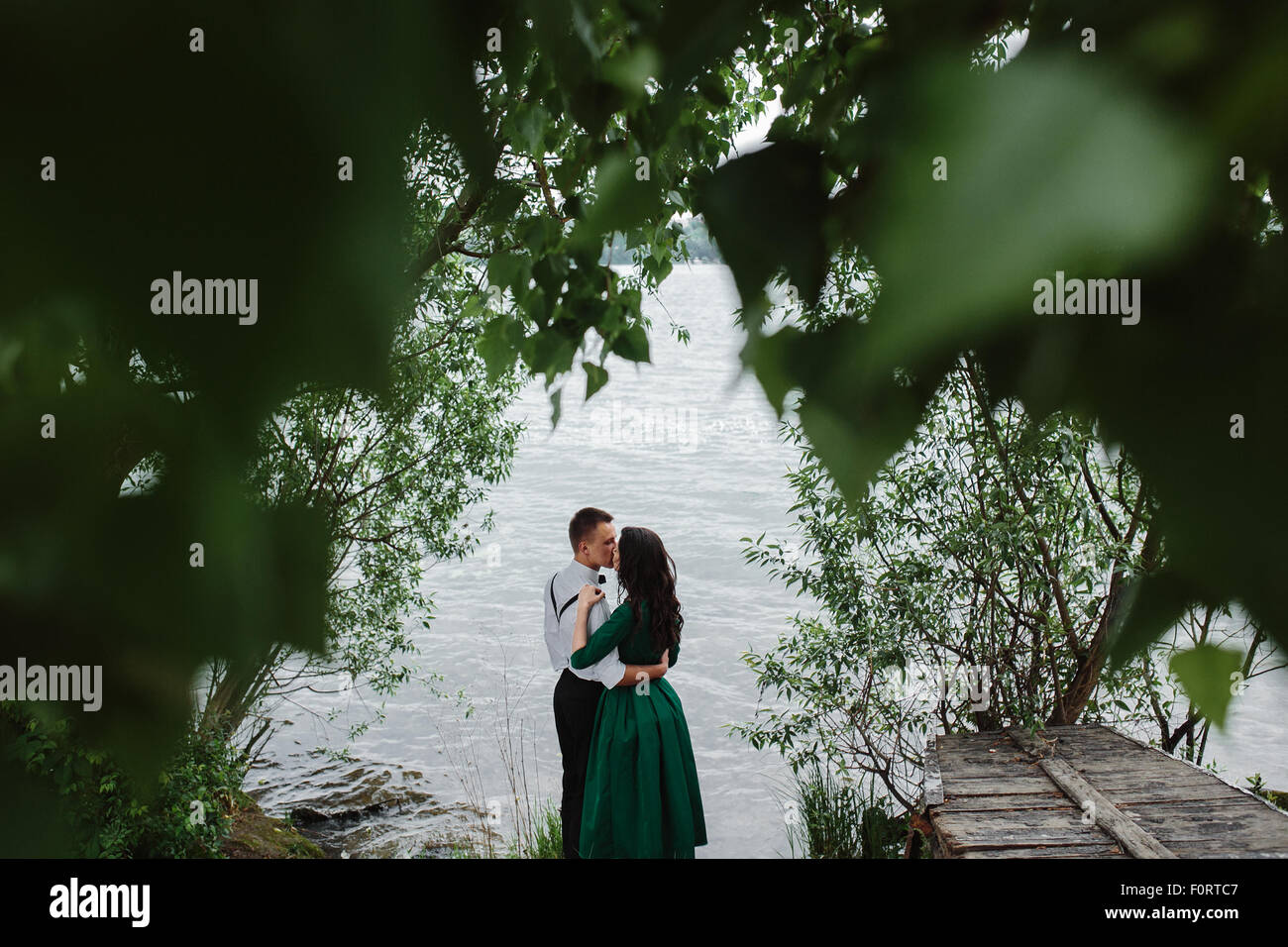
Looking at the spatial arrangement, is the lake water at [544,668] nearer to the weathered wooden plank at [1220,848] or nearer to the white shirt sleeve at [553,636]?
the white shirt sleeve at [553,636]

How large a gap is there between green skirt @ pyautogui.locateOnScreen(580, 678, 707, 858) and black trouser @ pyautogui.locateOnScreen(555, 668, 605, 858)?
152 millimetres

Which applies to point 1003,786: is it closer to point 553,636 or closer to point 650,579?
point 650,579

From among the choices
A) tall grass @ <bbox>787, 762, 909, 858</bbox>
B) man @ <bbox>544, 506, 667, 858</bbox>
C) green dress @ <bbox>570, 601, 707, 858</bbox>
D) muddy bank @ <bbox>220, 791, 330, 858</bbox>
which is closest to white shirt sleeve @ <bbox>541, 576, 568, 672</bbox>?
man @ <bbox>544, 506, 667, 858</bbox>

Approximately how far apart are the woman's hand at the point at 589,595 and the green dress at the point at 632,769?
0.35 feet

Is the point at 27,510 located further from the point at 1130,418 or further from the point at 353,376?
the point at 1130,418

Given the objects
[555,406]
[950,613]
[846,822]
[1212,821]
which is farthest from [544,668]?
[555,406]

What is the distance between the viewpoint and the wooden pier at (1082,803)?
2.50 m

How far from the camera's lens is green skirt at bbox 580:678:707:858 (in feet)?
9.22

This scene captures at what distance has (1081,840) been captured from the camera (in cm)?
255

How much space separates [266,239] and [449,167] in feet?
0.13

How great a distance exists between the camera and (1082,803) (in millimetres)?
2746

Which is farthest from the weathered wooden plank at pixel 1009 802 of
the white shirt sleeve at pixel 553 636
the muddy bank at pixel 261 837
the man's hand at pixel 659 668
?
the muddy bank at pixel 261 837

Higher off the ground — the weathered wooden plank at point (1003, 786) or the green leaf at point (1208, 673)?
the green leaf at point (1208, 673)
